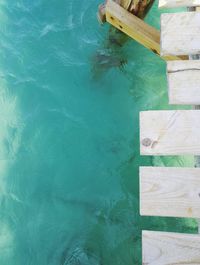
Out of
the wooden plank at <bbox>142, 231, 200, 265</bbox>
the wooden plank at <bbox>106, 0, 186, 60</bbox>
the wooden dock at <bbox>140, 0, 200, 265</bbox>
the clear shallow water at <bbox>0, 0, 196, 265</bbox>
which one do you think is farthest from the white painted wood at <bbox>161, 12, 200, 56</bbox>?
the clear shallow water at <bbox>0, 0, 196, 265</bbox>

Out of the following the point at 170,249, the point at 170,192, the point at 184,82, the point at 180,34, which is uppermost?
the point at 180,34

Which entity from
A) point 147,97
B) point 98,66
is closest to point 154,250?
point 147,97

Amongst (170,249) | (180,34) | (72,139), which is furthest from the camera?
(72,139)

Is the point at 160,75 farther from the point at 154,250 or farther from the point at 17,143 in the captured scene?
the point at 154,250

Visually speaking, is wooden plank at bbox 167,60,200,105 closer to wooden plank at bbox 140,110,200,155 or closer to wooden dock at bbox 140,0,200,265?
wooden dock at bbox 140,0,200,265

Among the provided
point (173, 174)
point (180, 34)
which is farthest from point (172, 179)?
point (180, 34)

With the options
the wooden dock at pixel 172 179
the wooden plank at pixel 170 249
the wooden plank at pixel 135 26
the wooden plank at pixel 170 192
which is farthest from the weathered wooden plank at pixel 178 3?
the wooden plank at pixel 170 249

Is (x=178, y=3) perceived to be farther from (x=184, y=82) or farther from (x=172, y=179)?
(x=172, y=179)

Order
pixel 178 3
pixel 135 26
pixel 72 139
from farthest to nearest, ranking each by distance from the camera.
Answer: pixel 72 139 < pixel 135 26 < pixel 178 3
